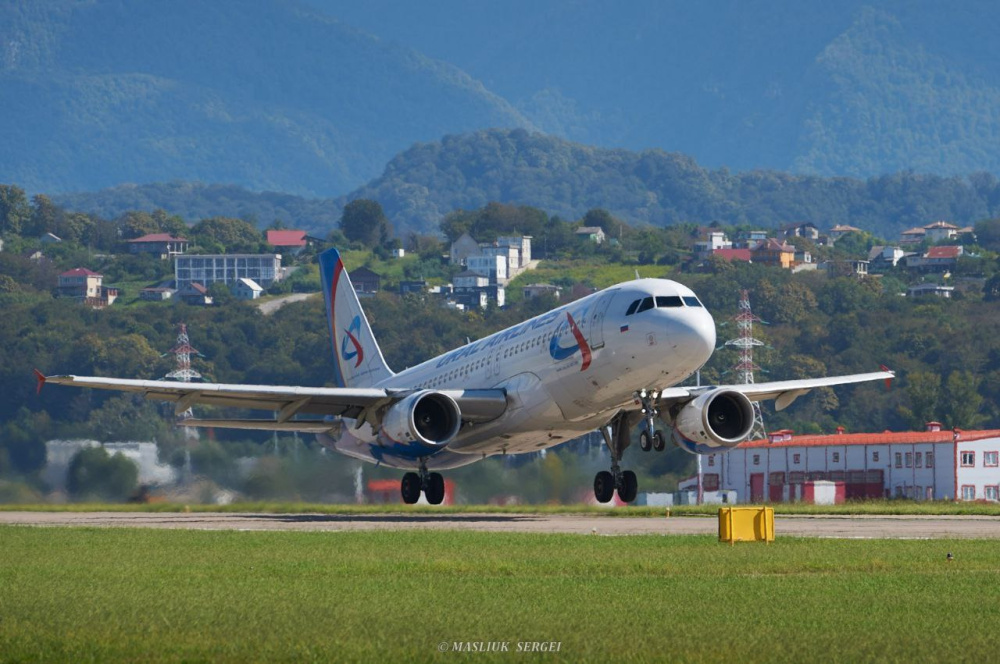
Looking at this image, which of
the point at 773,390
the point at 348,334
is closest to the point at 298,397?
the point at 348,334

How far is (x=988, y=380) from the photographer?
486 feet

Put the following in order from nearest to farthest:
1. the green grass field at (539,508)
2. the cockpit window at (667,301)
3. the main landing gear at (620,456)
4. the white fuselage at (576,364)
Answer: the white fuselage at (576,364)
the cockpit window at (667,301)
the main landing gear at (620,456)
the green grass field at (539,508)

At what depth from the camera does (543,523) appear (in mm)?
45219

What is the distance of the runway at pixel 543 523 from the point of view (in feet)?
128

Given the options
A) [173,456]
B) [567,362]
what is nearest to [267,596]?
[567,362]

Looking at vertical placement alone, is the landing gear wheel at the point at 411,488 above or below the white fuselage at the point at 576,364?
below

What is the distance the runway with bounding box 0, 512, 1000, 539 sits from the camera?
1537 inches

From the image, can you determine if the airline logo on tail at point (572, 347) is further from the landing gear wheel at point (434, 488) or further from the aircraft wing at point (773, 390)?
the landing gear wheel at point (434, 488)

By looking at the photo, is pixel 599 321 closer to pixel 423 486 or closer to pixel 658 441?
pixel 658 441

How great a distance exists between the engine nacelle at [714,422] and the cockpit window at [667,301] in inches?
166

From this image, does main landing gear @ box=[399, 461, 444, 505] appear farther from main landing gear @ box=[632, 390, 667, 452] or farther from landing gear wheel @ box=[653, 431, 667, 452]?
landing gear wheel @ box=[653, 431, 667, 452]

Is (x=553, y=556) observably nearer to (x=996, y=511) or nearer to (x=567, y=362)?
(x=567, y=362)

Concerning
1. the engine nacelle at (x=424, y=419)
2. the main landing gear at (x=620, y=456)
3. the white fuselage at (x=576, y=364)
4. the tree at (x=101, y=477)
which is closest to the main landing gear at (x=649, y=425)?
the white fuselage at (x=576, y=364)

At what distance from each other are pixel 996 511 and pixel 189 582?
32483 mm
